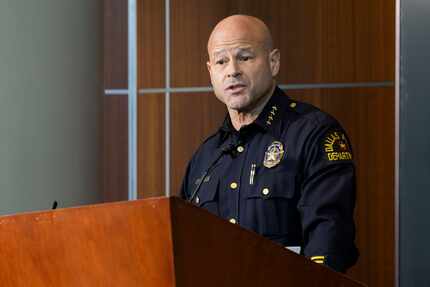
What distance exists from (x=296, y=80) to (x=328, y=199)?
145cm

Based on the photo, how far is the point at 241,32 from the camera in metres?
2.65

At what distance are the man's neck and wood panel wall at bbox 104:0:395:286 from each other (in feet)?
3.33

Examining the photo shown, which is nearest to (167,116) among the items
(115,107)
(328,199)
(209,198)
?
(115,107)

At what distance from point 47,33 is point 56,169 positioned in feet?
1.48

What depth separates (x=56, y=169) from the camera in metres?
3.38

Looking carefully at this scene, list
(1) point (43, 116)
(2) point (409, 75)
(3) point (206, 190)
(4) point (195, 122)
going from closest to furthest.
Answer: (3) point (206, 190)
(1) point (43, 116)
(2) point (409, 75)
(4) point (195, 122)

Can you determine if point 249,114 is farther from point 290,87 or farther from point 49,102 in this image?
point 290,87

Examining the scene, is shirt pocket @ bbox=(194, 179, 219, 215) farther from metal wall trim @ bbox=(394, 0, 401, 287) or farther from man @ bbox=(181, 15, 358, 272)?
metal wall trim @ bbox=(394, 0, 401, 287)

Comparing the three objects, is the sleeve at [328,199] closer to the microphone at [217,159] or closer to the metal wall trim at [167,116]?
the microphone at [217,159]

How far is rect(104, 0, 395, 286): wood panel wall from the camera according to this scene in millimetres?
3574

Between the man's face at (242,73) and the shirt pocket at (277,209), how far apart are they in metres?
0.25

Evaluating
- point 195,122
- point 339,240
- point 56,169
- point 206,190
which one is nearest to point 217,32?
point 206,190

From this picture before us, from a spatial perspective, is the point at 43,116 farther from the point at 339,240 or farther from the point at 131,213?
the point at 131,213

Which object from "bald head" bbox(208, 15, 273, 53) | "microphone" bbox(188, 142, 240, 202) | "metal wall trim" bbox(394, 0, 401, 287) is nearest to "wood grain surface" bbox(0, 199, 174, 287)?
"microphone" bbox(188, 142, 240, 202)
